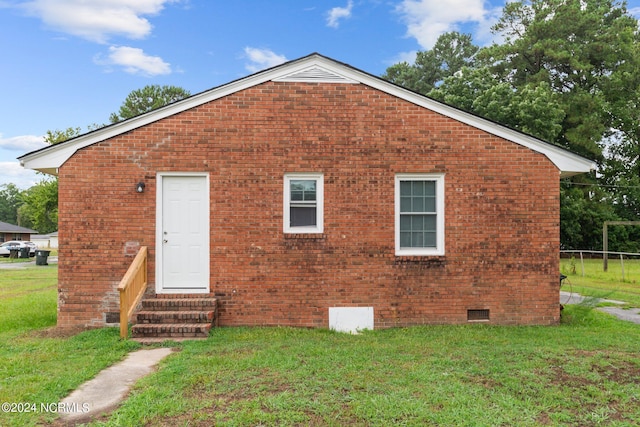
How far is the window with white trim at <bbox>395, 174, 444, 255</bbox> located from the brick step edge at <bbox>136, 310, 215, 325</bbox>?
356cm

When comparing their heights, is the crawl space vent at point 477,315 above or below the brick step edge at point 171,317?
below

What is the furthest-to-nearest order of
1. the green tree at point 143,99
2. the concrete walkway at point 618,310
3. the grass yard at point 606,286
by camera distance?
the green tree at point 143,99, the grass yard at point 606,286, the concrete walkway at point 618,310

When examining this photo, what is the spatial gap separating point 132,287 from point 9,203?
355 ft

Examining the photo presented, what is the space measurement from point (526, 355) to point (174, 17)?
11.6 meters

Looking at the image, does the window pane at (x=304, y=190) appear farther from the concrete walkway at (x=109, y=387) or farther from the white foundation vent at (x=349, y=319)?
the concrete walkway at (x=109, y=387)

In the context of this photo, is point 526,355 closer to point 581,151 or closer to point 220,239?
point 220,239

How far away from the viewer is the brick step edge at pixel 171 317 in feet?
23.5

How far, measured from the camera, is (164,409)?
13.3 ft

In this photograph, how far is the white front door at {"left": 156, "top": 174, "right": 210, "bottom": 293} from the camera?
777cm

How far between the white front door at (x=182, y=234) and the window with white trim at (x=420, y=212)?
3.45 metres

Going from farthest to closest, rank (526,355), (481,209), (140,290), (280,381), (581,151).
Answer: (581,151) → (481,209) → (140,290) → (526,355) → (280,381)

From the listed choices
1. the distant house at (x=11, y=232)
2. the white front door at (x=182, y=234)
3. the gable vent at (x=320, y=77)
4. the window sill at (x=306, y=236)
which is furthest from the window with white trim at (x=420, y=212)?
the distant house at (x=11, y=232)


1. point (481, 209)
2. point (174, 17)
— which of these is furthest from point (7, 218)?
point (481, 209)

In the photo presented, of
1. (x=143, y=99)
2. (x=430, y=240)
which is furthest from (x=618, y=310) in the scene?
(x=143, y=99)
